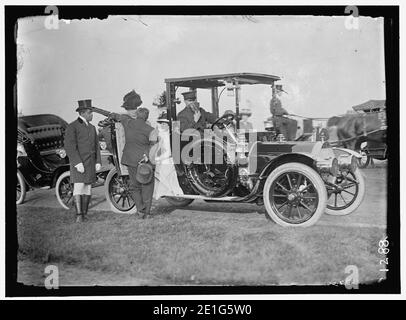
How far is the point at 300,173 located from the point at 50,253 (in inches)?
111

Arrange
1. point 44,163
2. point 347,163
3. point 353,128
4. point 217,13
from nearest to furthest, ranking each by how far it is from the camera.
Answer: point 217,13 → point 347,163 → point 44,163 → point 353,128

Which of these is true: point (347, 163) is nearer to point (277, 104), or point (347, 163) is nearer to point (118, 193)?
point (277, 104)

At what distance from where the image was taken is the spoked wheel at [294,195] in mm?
5695

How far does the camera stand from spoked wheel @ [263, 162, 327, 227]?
5.70 meters

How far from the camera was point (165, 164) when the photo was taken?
6.32 m

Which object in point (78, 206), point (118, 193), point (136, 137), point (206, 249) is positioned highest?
point (136, 137)

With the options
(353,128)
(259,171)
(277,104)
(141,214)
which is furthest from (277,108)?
(141,214)

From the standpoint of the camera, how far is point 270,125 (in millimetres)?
6254

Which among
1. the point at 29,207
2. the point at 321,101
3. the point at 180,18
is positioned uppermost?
the point at 180,18

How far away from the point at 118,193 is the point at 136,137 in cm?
76

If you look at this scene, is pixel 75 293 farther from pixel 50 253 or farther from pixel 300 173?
pixel 300 173

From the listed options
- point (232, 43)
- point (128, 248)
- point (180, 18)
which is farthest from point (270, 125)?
point (128, 248)

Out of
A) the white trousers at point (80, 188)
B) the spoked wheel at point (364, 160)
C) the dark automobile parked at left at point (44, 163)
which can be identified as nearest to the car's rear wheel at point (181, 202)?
the dark automobile parked at left at point (44, 163)

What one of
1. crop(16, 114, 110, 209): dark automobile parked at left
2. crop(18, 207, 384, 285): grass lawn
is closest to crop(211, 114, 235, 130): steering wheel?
crop(18, 207, 384, 285): grass lawn
